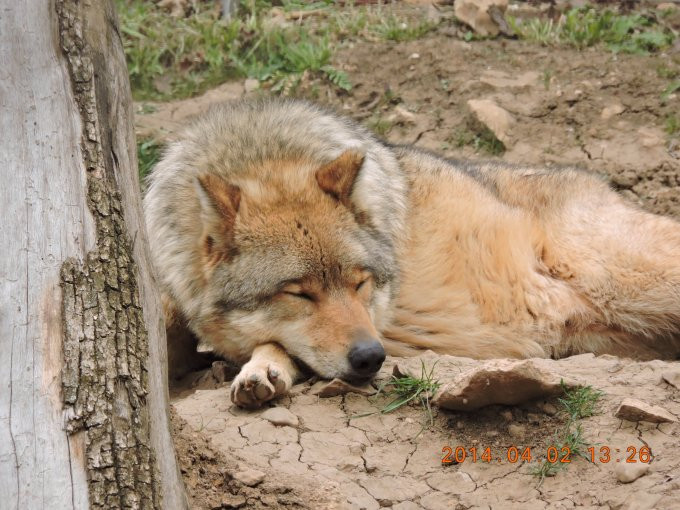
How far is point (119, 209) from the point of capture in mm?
3723

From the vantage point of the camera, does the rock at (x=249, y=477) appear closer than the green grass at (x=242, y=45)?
Yes

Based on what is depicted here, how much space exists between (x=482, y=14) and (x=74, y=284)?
8.03m

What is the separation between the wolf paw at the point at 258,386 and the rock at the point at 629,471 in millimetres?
1894

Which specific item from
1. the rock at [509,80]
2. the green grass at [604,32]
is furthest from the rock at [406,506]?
the green grass at [604,32]

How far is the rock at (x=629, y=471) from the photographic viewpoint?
3.96 meters

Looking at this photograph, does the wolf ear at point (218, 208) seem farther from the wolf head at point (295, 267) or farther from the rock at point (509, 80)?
the rock at point (509, 80)

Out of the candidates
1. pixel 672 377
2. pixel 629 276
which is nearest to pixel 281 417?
pixel 672 377

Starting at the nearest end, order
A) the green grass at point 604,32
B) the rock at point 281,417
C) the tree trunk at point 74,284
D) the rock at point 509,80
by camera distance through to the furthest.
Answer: the tree trunk at point 74,284 → the rock at point 281,417 → the rock at point 509,80 → the green grass at point 604,32

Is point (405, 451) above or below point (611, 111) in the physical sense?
below

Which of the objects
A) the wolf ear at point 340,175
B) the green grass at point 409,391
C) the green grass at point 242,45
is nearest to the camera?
the green grass at point 409,391

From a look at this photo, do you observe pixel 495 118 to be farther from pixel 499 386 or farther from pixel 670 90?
pixel 499 386

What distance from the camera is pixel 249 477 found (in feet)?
13.5

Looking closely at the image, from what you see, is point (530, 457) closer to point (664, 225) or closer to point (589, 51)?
point (664, 225)

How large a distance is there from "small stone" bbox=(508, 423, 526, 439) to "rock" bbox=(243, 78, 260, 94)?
20.1ft
